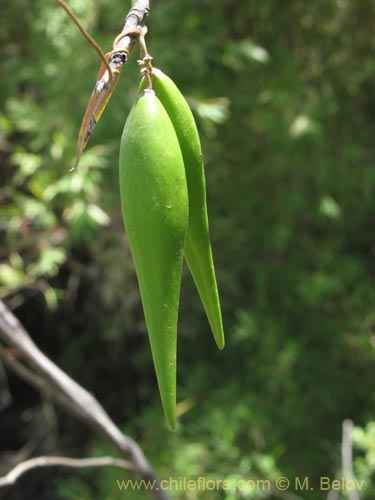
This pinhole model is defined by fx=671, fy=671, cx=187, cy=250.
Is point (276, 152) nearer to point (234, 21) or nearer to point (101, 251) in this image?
point (234, 21)

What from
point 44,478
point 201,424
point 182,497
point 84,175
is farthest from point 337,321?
point 44,478

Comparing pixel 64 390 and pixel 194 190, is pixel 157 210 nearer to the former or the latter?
pixel 194 190

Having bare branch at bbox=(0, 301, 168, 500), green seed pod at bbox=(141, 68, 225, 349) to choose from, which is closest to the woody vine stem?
bare branch at bbox=(0, 301, 168, 500)

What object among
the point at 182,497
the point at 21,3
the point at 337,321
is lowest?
the point at 182,497

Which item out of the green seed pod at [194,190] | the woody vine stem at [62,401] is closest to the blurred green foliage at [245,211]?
the woody vine stem at [62,401]

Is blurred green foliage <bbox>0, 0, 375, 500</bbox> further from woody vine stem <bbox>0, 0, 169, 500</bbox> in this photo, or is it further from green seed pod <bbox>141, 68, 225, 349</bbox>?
green seed pod <bbox>141, 68, 225, 349</bbox>
